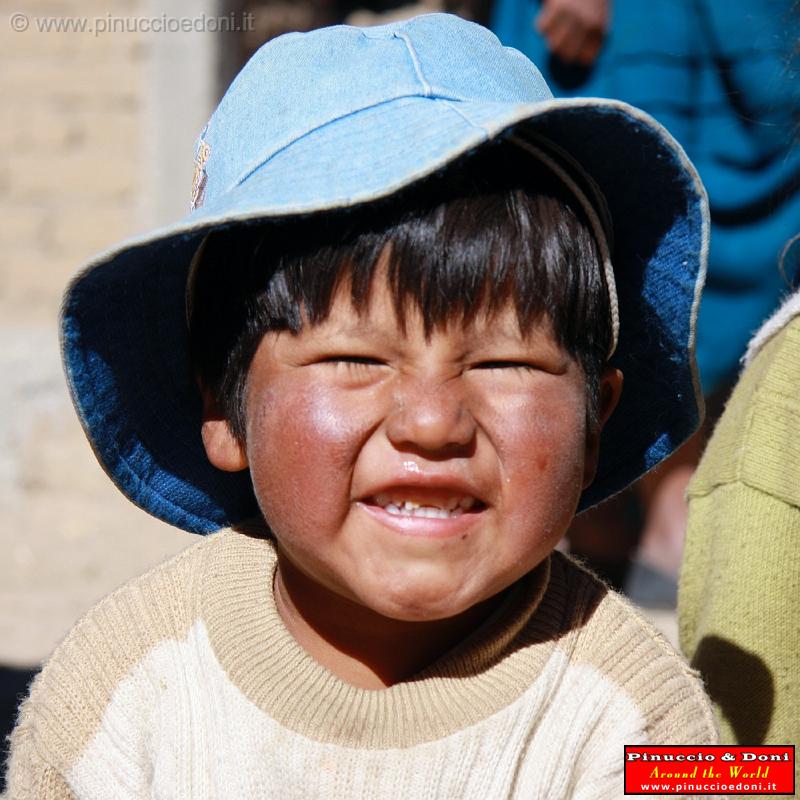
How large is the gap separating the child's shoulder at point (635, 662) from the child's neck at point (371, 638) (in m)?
0.11

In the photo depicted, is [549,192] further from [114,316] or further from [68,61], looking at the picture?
[68,61]

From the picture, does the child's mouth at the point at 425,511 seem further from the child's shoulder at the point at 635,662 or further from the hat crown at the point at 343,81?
the hat crown at the point at 343,81

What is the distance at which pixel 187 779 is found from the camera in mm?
1657

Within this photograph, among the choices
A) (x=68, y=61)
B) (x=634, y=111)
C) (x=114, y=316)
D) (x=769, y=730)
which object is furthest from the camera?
(x=68, y=61)

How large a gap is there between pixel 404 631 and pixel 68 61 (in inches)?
138

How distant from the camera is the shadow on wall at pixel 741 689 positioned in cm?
184

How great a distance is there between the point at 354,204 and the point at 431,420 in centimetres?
26

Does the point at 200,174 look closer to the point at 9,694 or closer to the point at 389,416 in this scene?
the point at 389,416

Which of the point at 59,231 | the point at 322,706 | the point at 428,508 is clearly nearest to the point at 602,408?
the point at 428,508

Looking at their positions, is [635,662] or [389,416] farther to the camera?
[635,662]

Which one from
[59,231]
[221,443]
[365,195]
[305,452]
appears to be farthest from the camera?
[59,231]

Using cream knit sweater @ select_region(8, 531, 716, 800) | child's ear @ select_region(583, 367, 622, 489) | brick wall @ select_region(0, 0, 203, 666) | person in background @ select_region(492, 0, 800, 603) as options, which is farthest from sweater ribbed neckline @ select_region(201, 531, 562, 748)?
brick wall @ select_region(0, 0, 203, 666)

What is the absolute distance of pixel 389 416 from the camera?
1471 millimetres

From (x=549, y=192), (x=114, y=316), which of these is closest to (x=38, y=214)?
(x=114, y=316)
